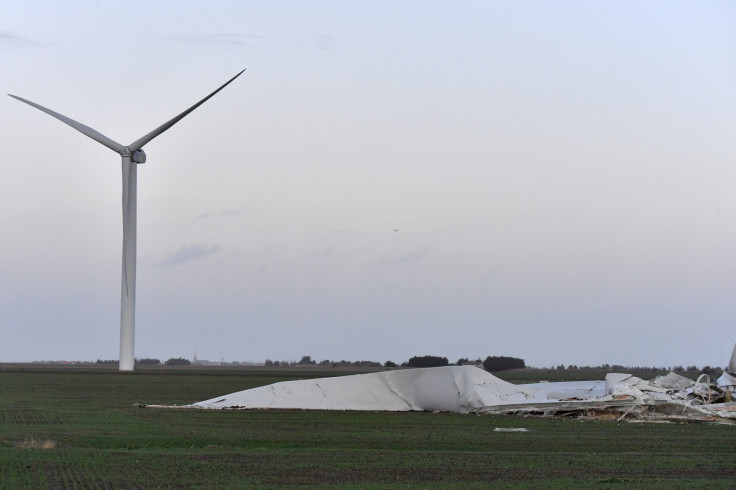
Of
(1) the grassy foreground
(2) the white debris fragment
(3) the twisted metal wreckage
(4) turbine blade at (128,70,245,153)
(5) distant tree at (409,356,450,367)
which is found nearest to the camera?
(1) the grassy foreground

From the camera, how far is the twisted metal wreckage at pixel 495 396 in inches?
1756

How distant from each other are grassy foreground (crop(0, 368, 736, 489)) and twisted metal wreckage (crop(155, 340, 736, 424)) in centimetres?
168

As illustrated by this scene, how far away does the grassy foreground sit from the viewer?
75.7ft

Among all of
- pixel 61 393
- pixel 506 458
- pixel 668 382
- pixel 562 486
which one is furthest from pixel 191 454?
pixel 61 393

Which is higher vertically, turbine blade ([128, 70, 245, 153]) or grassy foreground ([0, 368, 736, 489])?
turbine blade ([128, 70, 245, 153])

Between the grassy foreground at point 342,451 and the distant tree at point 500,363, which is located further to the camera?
the distant tree at point 500,363

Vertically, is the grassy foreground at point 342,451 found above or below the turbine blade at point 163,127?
below

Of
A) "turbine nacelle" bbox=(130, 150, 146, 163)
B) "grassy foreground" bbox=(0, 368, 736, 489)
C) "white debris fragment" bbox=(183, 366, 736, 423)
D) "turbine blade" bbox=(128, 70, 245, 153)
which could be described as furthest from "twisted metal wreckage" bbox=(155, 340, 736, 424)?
"turbine nacelle" bbox=(130, 150, 146, 163)

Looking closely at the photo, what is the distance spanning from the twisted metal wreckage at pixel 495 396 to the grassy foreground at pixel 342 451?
5.52 ft

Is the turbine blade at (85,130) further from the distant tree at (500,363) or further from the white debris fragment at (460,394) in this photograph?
the distant tree at (500,363)

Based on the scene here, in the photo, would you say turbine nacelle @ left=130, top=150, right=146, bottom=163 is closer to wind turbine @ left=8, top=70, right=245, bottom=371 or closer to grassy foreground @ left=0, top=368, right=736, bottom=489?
wind turbine @ left=8, top=70, right=245, bottom=371

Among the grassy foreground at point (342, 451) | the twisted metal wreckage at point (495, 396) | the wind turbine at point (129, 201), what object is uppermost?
the wind turbine at point (129, 201)

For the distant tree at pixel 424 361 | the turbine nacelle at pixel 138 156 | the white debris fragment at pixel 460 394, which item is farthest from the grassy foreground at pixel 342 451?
the distant tree at pixel 424 361

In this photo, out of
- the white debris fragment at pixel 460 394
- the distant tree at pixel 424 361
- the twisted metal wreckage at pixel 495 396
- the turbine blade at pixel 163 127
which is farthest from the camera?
the distant tree at pixel 424 361
